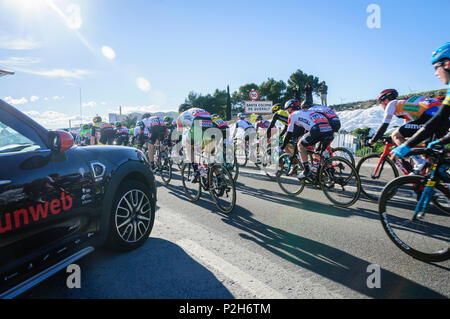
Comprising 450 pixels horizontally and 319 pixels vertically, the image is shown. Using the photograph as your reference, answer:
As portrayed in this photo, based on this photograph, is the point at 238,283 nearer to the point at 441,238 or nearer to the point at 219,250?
the point at 219,250

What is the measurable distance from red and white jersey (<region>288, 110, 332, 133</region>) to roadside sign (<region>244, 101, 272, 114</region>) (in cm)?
996

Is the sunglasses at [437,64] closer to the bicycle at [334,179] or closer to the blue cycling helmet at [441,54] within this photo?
the blue cycling helmet at [441,54]

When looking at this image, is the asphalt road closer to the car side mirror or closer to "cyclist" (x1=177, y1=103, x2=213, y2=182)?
the car side mirror

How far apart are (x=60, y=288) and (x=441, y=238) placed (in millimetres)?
4212

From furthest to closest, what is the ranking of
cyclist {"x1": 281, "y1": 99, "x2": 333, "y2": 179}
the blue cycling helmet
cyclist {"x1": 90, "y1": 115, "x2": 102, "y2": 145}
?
cyclist {"x1": 90, "y1": 115, "x2": 102, "y2": 145}
cyclist {"x1": 281, "y1": 99, "x2": 333, "y2": 179}
the blue cycling helmet

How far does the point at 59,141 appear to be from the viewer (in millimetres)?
2156

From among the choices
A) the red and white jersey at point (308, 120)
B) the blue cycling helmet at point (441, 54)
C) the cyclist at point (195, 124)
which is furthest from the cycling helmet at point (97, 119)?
the blue cycling helmet at point (441, 54)

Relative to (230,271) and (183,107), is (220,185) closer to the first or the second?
(183,107)

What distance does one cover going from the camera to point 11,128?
2125mm

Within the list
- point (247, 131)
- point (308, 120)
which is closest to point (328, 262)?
point (308, 120)

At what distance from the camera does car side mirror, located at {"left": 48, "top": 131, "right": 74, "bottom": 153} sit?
2158mm

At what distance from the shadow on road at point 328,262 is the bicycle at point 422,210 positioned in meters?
0.60

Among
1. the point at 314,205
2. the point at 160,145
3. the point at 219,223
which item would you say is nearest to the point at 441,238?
the point at 314,205

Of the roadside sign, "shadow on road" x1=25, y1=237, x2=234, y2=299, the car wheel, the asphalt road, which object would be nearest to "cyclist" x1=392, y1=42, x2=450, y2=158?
the asphalt road
